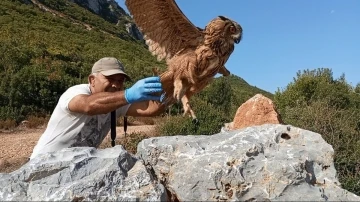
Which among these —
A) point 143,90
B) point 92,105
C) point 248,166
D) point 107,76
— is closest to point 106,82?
point 107,76

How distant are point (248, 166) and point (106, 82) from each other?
1461 millimetres

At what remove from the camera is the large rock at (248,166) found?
281cm

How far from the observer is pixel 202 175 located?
2844 mm

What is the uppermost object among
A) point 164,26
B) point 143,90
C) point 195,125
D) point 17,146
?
point 164,26

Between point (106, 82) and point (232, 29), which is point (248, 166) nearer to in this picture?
point (232, 29)

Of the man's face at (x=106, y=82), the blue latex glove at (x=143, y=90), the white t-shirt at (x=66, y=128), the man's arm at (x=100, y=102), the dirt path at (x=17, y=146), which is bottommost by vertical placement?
the dirt path at (x=17, y=146)

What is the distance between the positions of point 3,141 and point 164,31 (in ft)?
36.0

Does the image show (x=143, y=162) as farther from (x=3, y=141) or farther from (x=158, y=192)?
(x=3, y=141)

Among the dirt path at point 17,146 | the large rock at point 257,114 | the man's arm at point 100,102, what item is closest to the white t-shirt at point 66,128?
the man's arm at point 100,102

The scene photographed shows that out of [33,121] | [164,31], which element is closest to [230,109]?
[33,121]

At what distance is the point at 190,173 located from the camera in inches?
114

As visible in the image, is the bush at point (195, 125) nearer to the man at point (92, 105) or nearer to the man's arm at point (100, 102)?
the man at point (92, 105)

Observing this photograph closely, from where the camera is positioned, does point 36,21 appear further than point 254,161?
Yes

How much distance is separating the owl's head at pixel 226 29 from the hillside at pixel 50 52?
5.10 feet
